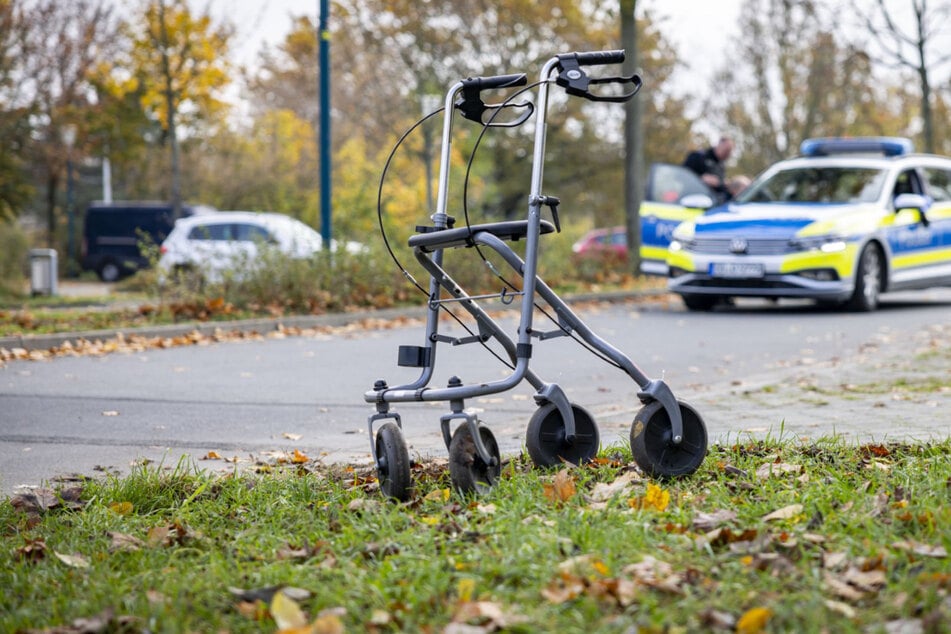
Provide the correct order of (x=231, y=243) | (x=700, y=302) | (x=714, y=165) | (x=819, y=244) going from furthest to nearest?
(x=714, y=165), (x=700, y=302), (x=231, y=243), (x=819, y=244)

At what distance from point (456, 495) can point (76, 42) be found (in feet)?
81.5

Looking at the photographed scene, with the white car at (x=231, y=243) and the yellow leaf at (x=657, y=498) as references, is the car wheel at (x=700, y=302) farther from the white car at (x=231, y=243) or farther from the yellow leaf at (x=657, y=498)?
the yellow leaf at (x=657, y=498)

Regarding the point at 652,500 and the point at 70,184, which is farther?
the point at 70,184

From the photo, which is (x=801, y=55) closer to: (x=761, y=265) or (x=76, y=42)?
(x=76, y=42)

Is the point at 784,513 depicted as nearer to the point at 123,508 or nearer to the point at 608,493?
the point at 608,493

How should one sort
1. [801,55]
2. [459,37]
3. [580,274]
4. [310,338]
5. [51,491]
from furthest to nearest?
[801,55], [459,37], [580,274], [310,338], [51,491]

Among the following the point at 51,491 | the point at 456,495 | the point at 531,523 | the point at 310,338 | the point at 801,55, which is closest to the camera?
the point at 531,523

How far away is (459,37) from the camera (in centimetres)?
3186

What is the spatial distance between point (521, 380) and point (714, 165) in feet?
41.7

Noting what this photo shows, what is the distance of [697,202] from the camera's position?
49.7 ft

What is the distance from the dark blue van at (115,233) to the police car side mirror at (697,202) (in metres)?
20.2

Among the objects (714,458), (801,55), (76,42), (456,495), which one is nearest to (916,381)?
(714,458)

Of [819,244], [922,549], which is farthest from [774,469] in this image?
[819,244]

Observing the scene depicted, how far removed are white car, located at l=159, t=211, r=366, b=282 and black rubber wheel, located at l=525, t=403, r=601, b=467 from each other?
32.2ft
